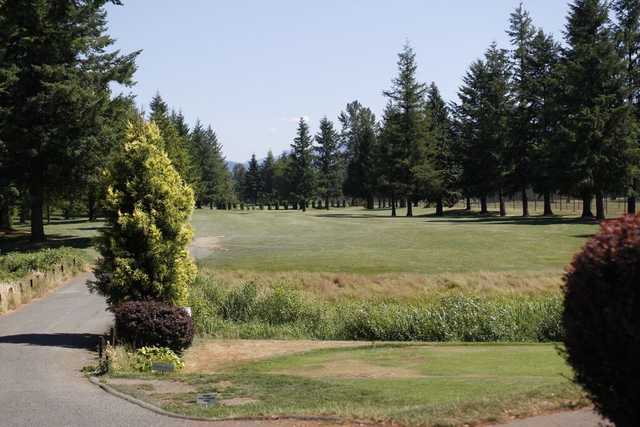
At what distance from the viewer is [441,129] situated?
326 feet

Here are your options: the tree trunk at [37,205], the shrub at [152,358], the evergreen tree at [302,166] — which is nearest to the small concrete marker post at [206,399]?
the shrub at [152,358]

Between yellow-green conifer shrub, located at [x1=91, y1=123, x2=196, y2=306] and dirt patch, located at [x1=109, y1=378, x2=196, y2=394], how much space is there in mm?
5096

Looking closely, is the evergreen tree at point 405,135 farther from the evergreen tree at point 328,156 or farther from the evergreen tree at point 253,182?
the evergreen tree at point 253,182

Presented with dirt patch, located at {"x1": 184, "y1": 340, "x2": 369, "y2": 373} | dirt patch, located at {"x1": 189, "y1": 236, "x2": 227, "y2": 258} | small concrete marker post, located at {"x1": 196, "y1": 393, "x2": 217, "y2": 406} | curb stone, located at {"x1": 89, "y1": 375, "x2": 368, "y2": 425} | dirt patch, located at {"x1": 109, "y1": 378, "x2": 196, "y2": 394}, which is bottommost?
dirt patch, located at {"x1": 184, "y1": 340, "x2": 369, "y2": 373}

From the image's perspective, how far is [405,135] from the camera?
87812 millimetres

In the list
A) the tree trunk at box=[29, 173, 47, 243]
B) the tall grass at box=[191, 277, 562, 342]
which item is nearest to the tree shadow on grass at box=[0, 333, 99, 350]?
the tall grass at box=[191, 277, 562, 342]

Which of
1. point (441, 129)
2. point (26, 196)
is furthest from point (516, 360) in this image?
point (441, 129)

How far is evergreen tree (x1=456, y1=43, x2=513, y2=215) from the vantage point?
8231cm

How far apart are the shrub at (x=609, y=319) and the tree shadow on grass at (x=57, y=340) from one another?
15.5 m

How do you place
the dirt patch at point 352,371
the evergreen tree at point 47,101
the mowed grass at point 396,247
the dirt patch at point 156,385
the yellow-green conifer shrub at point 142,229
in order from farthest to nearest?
the evergreen tree at point 47,101, the mowed grass at point 396,247, the yellow-green conifer shrub at point 142,229, the dirt patch at point 352,371, the dirt patch at point 156,385

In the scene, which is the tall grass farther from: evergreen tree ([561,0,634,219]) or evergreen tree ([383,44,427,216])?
evergreen tree ([383,44,427,216])

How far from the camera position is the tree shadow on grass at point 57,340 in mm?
19203

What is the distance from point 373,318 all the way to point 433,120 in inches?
3158

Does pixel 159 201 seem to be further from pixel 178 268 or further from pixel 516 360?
pixel 516 360
